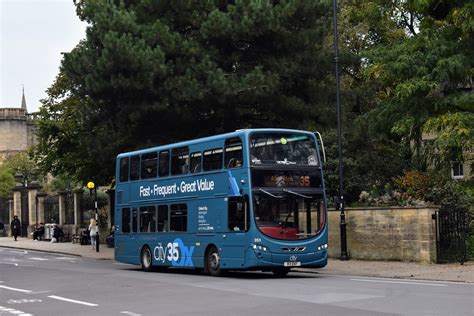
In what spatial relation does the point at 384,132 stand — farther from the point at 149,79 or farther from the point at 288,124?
the point at 149,79

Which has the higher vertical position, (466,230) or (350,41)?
(350,41)

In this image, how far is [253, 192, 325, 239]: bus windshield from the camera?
2055 cm

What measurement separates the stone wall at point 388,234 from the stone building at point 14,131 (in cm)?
A: 10461

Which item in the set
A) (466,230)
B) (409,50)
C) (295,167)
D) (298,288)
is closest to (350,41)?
(409,50)

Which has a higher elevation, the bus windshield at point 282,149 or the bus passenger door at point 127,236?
the bus windshield at point 282,149

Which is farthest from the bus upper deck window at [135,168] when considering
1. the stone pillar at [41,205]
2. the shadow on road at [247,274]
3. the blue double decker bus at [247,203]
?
the stone pillar at [41,205]

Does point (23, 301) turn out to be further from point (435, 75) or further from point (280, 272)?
point (435, 75)

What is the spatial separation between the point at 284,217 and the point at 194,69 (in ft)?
34.0

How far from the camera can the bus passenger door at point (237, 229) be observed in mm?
20641

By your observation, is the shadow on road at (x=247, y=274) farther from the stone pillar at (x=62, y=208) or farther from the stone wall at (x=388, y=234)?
the stone pillar at (x=62, y=208)

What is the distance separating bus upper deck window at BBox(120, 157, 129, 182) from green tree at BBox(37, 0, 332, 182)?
9.64ft

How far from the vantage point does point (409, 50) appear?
96.0 feet

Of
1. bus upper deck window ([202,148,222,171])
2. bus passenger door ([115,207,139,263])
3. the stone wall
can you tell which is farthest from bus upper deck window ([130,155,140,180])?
the stone wall

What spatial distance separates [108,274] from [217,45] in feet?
36.4
